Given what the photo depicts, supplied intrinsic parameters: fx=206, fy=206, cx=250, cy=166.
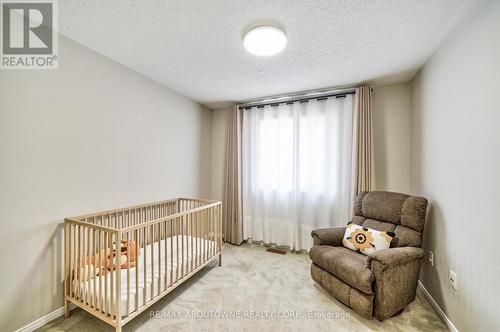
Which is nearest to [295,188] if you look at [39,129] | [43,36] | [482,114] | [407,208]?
[407,208]

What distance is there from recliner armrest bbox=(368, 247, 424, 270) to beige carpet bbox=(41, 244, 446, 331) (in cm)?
51

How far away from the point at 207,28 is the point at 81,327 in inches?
104

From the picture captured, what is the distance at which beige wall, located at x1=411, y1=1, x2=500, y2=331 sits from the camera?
→ 1.28 meters

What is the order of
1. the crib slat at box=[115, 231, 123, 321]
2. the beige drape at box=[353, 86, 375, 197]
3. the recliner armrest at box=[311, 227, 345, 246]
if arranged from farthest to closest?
the beige drape at box=[353, 86, 375, 197]
the recliner armrest at box=[311, 227, 345, 246]
the crib slat at box=[115, 231, 123, 321]

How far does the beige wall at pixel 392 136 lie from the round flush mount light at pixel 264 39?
1.85 metres

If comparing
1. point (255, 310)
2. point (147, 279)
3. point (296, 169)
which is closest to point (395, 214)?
point (296, 169)

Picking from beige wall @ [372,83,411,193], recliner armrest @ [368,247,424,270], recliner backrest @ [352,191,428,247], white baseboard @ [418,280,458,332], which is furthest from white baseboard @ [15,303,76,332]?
beige wall @ [372,83,411,193]

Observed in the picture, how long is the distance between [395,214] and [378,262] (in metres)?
0.79

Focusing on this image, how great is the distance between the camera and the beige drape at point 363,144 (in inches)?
107

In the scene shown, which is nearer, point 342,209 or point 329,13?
point 329,13

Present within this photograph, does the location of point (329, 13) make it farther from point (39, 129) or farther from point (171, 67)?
point (39, 129)

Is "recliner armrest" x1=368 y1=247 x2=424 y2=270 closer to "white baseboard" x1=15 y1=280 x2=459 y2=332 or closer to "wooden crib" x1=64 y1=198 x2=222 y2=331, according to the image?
"white baseboard" x1=15 y1=280 x2=459 y2=332

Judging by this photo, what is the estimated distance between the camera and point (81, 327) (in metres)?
1.66

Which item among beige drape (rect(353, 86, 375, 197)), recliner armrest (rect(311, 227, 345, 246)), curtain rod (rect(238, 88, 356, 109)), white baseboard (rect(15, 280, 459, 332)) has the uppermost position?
curtain rod (rect(238, 88, 356, 109))
